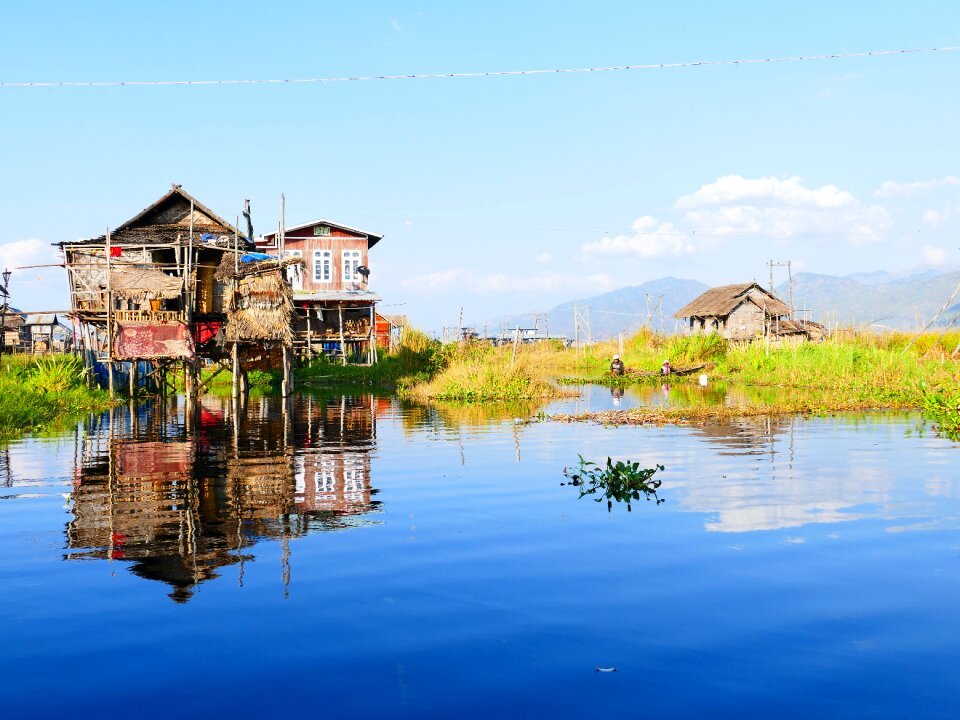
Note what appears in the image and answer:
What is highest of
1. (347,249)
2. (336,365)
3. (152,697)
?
(347,249)

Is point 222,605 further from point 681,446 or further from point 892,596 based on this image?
point 681,446

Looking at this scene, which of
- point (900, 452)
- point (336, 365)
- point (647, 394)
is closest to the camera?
point (900, 452)

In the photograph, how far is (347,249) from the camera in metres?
47.6

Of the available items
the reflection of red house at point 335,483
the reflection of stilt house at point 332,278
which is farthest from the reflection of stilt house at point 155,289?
the reflection of red house at point 335,483

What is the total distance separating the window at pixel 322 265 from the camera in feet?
155

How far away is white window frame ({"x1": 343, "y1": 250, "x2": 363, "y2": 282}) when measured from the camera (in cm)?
4738

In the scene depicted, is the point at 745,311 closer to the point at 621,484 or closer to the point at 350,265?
the point at 350,265

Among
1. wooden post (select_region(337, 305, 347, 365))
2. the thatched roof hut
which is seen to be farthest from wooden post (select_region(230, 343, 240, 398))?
wooden post (select_region(337, 305, 347, 365))

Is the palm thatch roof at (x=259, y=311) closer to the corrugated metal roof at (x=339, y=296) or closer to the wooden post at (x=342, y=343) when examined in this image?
the wooden post at (x=342, y=343)

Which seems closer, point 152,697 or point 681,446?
point 152,697

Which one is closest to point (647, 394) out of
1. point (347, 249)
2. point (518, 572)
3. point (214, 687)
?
point (347, 249)

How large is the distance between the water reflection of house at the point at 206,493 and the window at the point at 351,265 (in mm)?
27646

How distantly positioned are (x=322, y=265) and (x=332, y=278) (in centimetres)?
84

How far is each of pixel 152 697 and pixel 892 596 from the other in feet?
15.6
